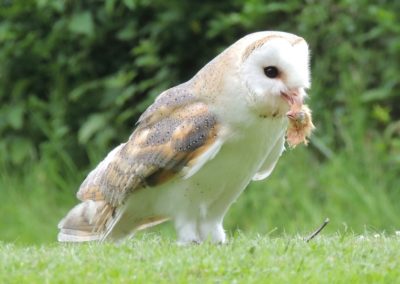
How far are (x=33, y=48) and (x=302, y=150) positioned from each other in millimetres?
2792

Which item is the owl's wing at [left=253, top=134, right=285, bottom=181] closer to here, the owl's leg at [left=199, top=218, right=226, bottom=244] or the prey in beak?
the prey in beak

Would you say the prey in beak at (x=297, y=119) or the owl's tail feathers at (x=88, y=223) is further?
the owl's tail feathers at (x=88, y=223)

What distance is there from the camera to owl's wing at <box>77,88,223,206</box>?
6680mm

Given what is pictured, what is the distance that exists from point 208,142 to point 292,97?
47 cm

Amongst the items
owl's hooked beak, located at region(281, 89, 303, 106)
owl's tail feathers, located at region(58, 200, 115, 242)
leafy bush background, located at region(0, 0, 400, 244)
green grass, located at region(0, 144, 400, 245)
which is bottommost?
green grass, located at region(0, 144, 400, 245)

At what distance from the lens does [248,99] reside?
6520 millimetres

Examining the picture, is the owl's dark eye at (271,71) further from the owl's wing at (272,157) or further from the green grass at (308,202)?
the green grass at (308,202)

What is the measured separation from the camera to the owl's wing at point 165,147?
6.68 meters

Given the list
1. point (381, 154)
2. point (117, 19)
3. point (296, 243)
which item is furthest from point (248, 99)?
point (117, 19)

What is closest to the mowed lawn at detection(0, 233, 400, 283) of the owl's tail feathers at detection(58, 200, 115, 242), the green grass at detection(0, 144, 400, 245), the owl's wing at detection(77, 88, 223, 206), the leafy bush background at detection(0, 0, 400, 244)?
the owl's wing at detection(77, 88, 223, 206)

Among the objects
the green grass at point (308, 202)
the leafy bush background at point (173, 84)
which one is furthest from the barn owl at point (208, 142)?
the leafy bush background at point (173, 84)

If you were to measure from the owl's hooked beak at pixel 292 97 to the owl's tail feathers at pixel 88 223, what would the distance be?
1.22 m

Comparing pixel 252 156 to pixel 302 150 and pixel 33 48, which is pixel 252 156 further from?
pixel 33 48

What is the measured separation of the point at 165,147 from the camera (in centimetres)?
686
